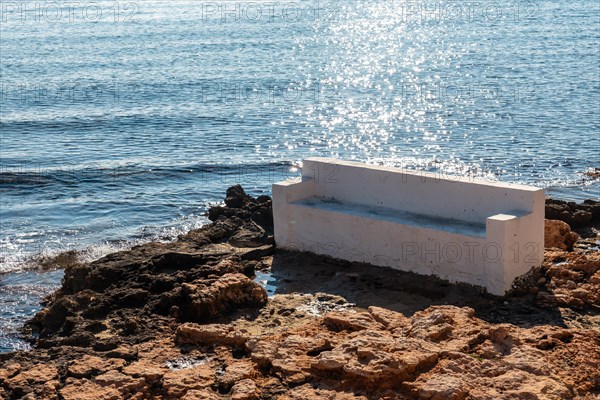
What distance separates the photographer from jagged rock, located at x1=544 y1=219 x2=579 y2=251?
15.5 metres

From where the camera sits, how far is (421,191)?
14.8 m

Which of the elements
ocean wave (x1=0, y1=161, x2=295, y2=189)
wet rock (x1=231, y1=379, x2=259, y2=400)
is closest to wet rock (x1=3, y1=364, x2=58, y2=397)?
wet rock (x1=231, y1=379, x2=259, y2=400)

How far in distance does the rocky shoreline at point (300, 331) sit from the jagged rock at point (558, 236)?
1.0 inches

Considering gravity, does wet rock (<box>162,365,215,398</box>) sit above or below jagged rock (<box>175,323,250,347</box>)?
below

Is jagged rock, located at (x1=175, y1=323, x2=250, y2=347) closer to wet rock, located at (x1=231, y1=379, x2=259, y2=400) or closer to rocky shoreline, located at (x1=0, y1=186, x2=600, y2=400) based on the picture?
rocky shoreline, located at (x1=0, y1=186, x2=600, y2=400)

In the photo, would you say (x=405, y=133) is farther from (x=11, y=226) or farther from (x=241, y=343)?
(x=241, y=343)

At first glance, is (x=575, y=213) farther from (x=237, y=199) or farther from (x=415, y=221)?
(x=237, y=199)

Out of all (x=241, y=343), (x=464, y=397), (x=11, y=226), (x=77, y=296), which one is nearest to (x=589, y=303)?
(x=464, y=397)

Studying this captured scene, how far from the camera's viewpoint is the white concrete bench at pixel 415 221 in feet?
44.4

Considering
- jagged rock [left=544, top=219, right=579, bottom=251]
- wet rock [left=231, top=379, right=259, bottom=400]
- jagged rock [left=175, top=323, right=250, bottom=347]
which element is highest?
jagged rock [left=544, top=219, right=579, bottom=251]

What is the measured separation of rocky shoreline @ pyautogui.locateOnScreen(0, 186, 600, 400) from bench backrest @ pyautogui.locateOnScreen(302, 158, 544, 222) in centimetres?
107

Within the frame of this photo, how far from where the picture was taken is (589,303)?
13.2m

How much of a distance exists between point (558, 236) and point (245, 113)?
19451 millimetres

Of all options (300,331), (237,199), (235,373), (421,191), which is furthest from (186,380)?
(237,199)
